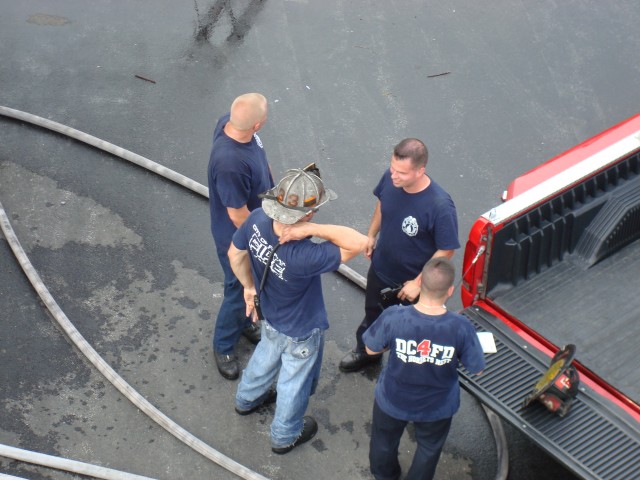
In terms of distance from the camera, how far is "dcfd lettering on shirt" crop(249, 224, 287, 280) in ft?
16.0

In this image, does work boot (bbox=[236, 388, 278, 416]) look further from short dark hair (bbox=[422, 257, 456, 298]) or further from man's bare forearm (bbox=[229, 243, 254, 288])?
short dark hair (bbox=[422, 257, 456, 298])

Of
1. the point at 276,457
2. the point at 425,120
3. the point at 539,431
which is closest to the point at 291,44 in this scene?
the point at 425,120

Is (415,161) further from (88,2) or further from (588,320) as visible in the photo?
(88,2)

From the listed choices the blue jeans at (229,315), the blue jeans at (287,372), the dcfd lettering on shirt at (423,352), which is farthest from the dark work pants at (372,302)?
the dcfd lettering on shirt at (423,352)

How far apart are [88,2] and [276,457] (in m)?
6.36

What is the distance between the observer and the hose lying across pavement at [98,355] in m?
5.46

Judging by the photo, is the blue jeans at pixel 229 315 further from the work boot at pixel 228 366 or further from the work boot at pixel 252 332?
the work boot at pixel 252 332

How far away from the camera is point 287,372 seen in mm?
5320

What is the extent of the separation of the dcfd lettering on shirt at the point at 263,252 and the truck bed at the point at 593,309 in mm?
1586

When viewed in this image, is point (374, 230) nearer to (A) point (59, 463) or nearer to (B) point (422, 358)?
(B) point (422, 358)

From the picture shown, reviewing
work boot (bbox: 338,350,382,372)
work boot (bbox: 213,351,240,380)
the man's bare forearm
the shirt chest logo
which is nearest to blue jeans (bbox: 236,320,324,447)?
the man's bare forearm

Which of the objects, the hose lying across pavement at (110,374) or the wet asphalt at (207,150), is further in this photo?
the wet asphalt at (207,150)

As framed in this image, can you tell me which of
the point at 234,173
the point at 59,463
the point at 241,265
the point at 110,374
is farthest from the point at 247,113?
the point at 59,463

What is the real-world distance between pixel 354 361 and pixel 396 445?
107 cm
